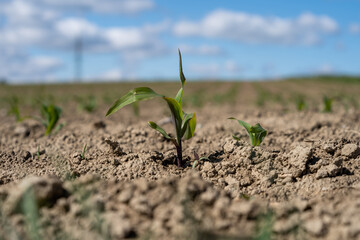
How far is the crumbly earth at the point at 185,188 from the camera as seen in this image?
1.38 metres

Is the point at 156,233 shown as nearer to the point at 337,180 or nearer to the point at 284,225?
the point at 284,225

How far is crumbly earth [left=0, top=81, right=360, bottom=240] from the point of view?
1376 millimetres

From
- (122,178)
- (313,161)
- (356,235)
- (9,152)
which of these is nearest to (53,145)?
(9,152)

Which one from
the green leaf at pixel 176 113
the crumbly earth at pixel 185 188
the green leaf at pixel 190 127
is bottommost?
the crumbly earth at pixel 185 188

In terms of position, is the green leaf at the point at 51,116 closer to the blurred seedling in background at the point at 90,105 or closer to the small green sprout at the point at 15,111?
the small green sprout at the point at 15,111

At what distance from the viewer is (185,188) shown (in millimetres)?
1537

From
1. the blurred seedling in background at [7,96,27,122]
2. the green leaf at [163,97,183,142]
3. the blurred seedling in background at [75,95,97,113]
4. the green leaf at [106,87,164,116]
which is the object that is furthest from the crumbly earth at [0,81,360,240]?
the blurred seedling in background at [75,95,97,113]

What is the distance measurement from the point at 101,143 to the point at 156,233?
1936 mm

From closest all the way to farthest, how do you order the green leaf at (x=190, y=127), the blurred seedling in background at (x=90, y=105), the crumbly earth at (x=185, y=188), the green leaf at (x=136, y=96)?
1. the crumbly earth at (x=185, y=188)
2. the green leaf at (x=136, y=96)
3. the green leaf at (x=190, y=127)
4. the blurred seedling in background at (x=90, y=105)

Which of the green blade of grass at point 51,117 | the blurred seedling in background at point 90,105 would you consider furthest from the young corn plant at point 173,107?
the blurred seedling in background at point 90,105

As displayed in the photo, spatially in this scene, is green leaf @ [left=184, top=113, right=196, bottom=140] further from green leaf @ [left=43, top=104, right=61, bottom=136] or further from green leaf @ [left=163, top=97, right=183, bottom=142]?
green leaf @ [left=43, top=104, right=61, bottom=136]

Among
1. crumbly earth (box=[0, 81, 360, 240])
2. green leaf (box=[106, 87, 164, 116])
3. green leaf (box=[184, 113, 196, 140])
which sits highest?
green leaf (box=[106, 87, 164, 116])

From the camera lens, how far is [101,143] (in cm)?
316

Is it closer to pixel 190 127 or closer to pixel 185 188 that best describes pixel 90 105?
pixel 190 127
